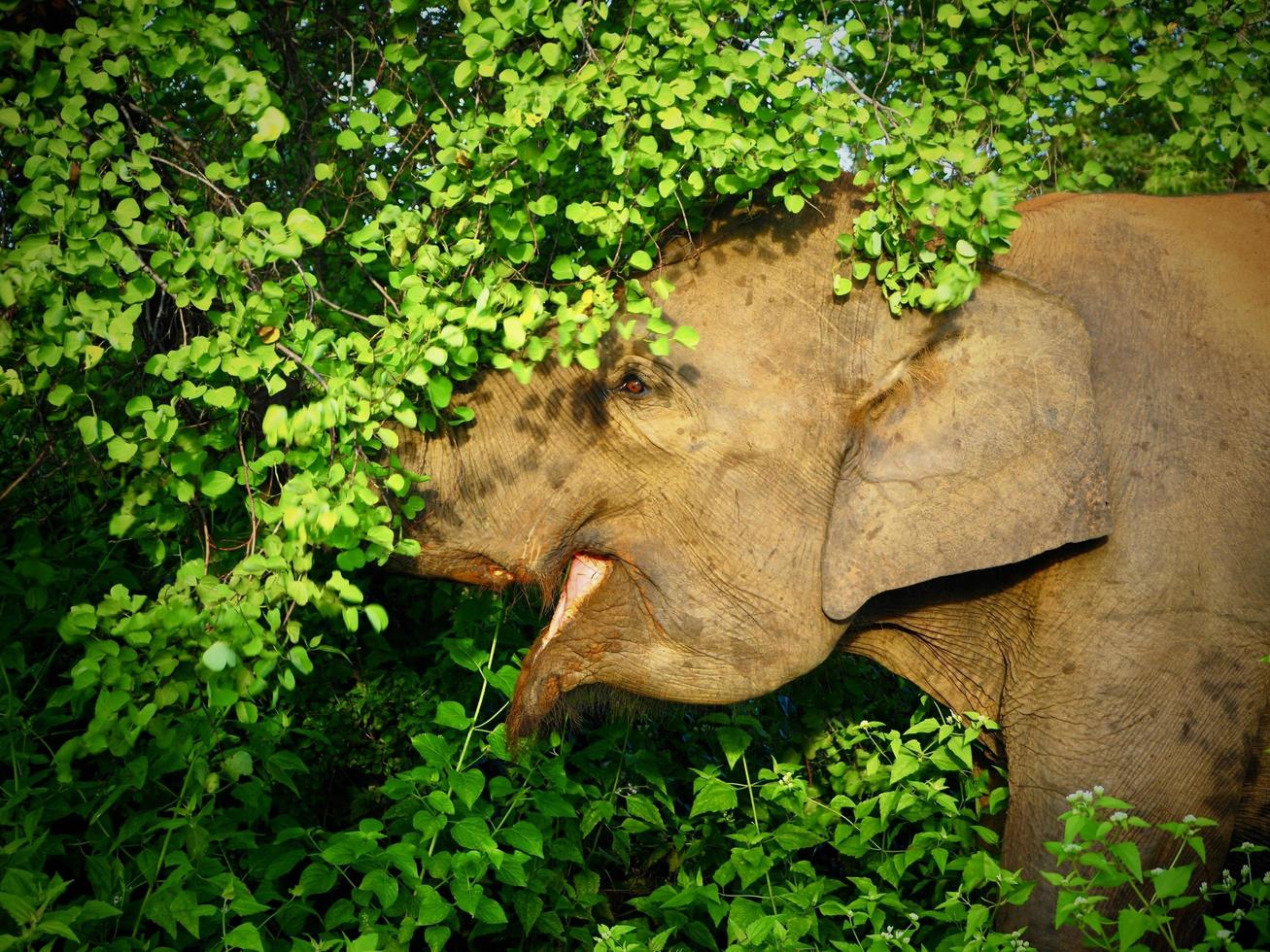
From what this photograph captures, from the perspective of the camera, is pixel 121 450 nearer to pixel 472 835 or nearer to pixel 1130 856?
pixel 472 835

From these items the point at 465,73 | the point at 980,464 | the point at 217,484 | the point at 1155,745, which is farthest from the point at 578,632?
the point at 1155,745

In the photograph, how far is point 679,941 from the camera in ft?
13.2

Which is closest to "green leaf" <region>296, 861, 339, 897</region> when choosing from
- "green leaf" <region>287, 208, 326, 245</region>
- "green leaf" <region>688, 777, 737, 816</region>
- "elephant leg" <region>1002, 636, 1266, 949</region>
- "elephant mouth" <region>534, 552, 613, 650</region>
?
"elephant mouth" <region>534, 552, 613, 650</region>

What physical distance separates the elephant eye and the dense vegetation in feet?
0.72

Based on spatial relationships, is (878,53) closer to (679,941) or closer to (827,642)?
(827,642)

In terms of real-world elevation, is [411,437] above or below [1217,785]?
above

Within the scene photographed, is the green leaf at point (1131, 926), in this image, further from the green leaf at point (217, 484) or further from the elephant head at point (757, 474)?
the green leaf at point (217, 484)

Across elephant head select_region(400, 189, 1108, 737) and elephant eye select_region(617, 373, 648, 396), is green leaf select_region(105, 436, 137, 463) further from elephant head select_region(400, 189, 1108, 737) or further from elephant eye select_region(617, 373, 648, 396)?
elephant eye select_region(617, 373, 648, 396)

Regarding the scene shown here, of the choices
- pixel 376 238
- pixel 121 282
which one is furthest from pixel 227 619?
pixel 376 238

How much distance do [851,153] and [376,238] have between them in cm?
145

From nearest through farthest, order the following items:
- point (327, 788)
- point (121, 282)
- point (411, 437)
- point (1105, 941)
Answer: point (1105, 941) < point (121, 282) < point (411, 437) < point (327, 788)

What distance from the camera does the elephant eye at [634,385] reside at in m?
3.37

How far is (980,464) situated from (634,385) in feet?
3.09

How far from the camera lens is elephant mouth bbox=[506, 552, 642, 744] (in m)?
3.38
